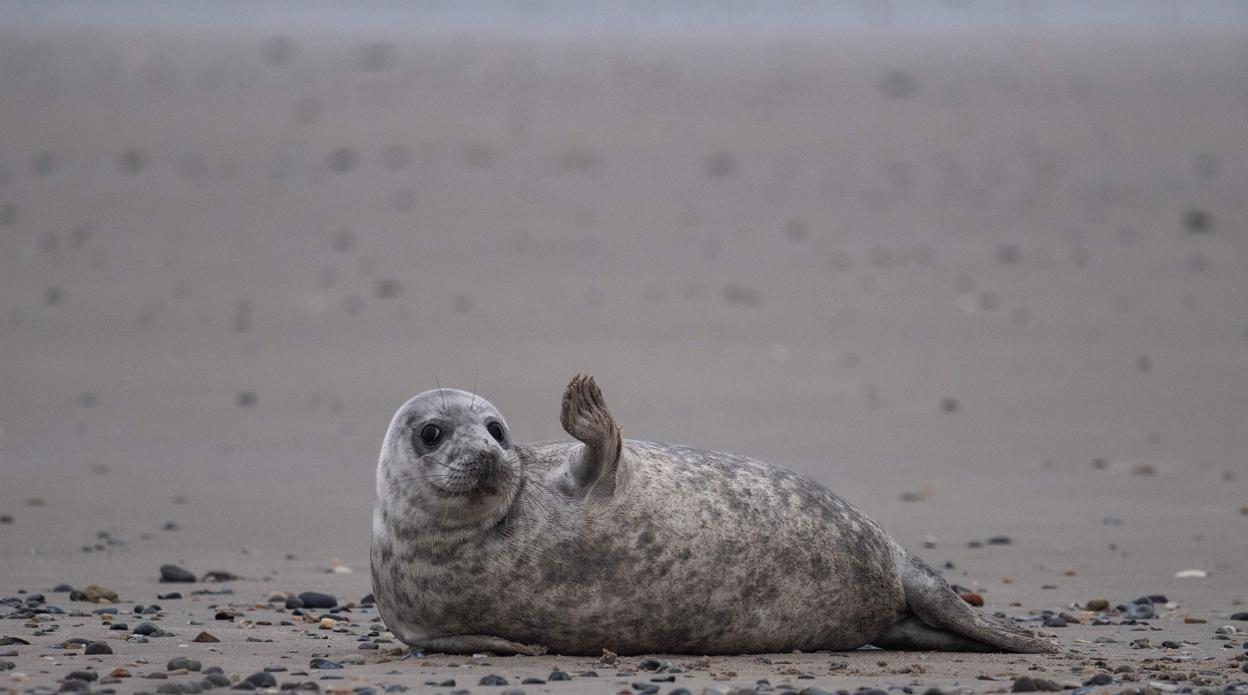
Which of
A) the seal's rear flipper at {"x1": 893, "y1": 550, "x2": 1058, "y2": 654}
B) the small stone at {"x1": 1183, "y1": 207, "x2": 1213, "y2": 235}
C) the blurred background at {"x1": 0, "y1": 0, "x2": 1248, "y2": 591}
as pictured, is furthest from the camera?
the small stone at {"x1": 1183, "y1": 207, "x2": 1213, "y2": 235}

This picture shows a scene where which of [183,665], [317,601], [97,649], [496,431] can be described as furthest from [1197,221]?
[183,665]

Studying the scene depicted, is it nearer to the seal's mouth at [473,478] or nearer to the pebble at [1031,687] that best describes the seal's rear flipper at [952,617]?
the pebble at [1031,687]

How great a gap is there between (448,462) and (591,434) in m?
0.42

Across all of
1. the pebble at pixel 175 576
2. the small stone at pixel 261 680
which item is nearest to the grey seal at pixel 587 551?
the small stone at pixel 261 680

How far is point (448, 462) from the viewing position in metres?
5.49

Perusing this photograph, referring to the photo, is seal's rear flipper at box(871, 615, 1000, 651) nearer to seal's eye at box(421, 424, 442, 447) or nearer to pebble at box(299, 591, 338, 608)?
seal's eye at box(421, 424, 442, 447)

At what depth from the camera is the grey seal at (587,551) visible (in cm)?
556

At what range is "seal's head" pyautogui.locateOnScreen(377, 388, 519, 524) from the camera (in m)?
5.47

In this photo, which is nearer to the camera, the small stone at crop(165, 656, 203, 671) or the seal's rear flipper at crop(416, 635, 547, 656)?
the small stone at crop(165, 656, 203, 671)

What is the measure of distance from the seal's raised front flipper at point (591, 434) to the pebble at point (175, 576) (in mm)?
2245

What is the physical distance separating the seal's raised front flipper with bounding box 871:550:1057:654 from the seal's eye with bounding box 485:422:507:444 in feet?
4.51

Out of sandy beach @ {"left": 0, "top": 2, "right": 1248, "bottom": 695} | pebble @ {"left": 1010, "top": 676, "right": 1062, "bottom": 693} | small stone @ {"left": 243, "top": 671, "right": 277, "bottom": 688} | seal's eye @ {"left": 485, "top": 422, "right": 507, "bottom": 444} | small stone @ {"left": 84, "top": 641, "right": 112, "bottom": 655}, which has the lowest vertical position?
small stone @ {"left": 243, "top": 671, "right": 277, "bottom": 688}

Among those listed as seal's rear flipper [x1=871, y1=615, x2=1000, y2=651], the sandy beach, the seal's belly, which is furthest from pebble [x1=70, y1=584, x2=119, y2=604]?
seal's rear flipper [x1=871, y1=615, x2=1000, y2=651]

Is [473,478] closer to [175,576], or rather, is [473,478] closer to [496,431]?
[496,431]
